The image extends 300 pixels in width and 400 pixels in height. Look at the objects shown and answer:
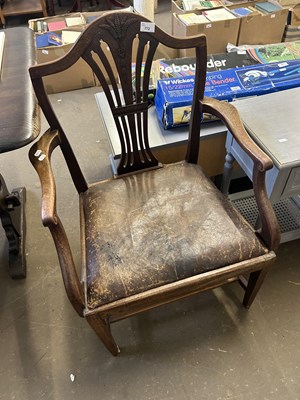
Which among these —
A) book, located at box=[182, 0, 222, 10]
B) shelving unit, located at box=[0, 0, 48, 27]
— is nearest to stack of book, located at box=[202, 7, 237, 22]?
book, located at box=[182, 0, 222, 10]

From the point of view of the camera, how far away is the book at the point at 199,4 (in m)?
2.45

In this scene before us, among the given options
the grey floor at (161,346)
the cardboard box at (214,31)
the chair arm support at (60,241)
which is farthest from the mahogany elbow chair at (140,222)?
the cardboard box at (214,31)

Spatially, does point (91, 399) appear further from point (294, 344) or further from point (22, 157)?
point (22, 157)

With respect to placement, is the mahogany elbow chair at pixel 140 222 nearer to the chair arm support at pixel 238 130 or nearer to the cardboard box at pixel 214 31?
the chair arm support at pixel 238 130

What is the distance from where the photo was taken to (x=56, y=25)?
2.45 metres

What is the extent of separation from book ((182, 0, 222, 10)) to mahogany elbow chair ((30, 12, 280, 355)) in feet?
6.10

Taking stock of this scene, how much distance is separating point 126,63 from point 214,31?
164 centimetres

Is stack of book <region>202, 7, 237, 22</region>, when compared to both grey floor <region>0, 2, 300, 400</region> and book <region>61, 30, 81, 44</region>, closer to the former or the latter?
book <region>61, 30, 81, 44</region>

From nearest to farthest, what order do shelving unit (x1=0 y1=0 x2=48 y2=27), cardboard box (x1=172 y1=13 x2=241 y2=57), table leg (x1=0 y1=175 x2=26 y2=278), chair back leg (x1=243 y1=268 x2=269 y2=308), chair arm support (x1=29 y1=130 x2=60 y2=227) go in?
chair arm support (x1=29 y1=130 x2=60 y2=227), chair back leg (x1=243 y1=268 x2=269 y2=308), table leg (x1=0 y1=175 x2=26 y2=278), cardboard box (x1=172 y1=13 x2=241 y2=57), shelving unit (x1=0 y1=0 x2=48 y2=27)

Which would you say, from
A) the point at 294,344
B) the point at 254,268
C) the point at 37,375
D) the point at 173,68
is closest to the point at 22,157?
the point at 173,68

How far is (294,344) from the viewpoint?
1.11 meters

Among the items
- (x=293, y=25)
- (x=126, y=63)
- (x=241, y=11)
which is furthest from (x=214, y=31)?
(x=126, y=63)

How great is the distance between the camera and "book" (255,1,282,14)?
228 cm

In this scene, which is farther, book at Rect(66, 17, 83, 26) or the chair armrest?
book at Rect(66, 17, 83, 26)
